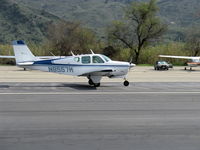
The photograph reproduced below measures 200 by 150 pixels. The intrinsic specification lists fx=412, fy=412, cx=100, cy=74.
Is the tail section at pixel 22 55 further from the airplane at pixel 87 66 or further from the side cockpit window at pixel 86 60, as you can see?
the side cockpit window at pixel 86 60

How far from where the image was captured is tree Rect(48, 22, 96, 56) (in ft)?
258

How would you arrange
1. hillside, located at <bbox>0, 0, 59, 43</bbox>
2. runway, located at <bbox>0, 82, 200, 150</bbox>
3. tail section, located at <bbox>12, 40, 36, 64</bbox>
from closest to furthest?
runway, located at <bbox>0, 82, 200, 150</bbox> < tail section, located at <bbox>12, 40, 36, 64</bbox> < hillside, located at <bbox>0, 0, 59, 43</bbox>

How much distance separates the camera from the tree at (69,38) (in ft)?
258

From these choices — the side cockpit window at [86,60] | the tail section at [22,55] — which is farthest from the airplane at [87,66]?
the tail section at [22,55]

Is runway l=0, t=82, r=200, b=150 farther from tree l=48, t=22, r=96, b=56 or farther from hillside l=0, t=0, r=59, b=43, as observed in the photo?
hillside l=0, t=0, r=59, b=43

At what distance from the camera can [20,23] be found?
156 m

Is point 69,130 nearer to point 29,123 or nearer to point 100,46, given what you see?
point 29,123

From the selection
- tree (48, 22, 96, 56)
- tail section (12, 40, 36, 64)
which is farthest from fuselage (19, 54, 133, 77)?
tree (48, 22, 96, 56)

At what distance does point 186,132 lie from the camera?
9.68 meters

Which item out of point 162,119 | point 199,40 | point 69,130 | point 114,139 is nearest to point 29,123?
point 69,130

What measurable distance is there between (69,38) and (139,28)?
14035mm

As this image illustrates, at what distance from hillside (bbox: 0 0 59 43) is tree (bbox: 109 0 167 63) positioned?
69158 millimetres

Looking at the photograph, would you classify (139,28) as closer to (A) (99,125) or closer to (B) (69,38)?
(B) (69,38)

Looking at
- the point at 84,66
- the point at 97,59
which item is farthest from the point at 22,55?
the point at 97,59
